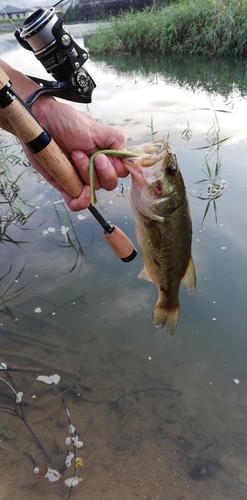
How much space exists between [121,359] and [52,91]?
1.97m

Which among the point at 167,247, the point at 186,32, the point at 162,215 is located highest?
the point at 162,215

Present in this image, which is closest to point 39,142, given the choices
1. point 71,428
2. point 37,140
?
point 37,140

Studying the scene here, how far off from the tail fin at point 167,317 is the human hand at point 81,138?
71 cm

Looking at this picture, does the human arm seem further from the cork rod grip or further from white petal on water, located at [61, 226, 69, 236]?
white petal on water, located at [61, 226, 69, 236]

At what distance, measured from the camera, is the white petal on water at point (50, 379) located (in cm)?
284

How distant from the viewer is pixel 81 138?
183 centimetres

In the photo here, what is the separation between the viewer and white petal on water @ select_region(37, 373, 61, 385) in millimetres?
2840

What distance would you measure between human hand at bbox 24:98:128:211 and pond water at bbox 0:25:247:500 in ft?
5.02

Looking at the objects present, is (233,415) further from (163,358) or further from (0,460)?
(0,460)

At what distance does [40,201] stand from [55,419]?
317 centimetres

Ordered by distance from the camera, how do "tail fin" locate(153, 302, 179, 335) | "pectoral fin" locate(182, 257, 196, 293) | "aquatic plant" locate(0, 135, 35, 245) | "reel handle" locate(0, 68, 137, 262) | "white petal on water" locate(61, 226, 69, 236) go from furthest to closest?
"aquatic plant" locate(0, 135, 35, 245) < "white petal on water" locate(61, 226, 69, 236) < "tail fin" locate(153, 302, 179, 335) < "pectoral fin" locate(182, 257, 196, 293) < "reel handle" locate(0, 68, 137, 262)

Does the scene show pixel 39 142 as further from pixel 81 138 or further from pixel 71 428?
pixel 71 428

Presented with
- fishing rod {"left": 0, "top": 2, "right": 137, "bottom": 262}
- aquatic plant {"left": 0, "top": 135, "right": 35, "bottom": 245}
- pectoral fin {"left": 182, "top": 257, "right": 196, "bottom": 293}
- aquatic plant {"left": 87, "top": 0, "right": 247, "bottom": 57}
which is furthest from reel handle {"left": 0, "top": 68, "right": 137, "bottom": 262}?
aquatic plant {"left": 87, "top": 0, "right": 247, "bottom": 57}

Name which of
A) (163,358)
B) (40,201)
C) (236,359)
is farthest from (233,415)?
(40,201)
